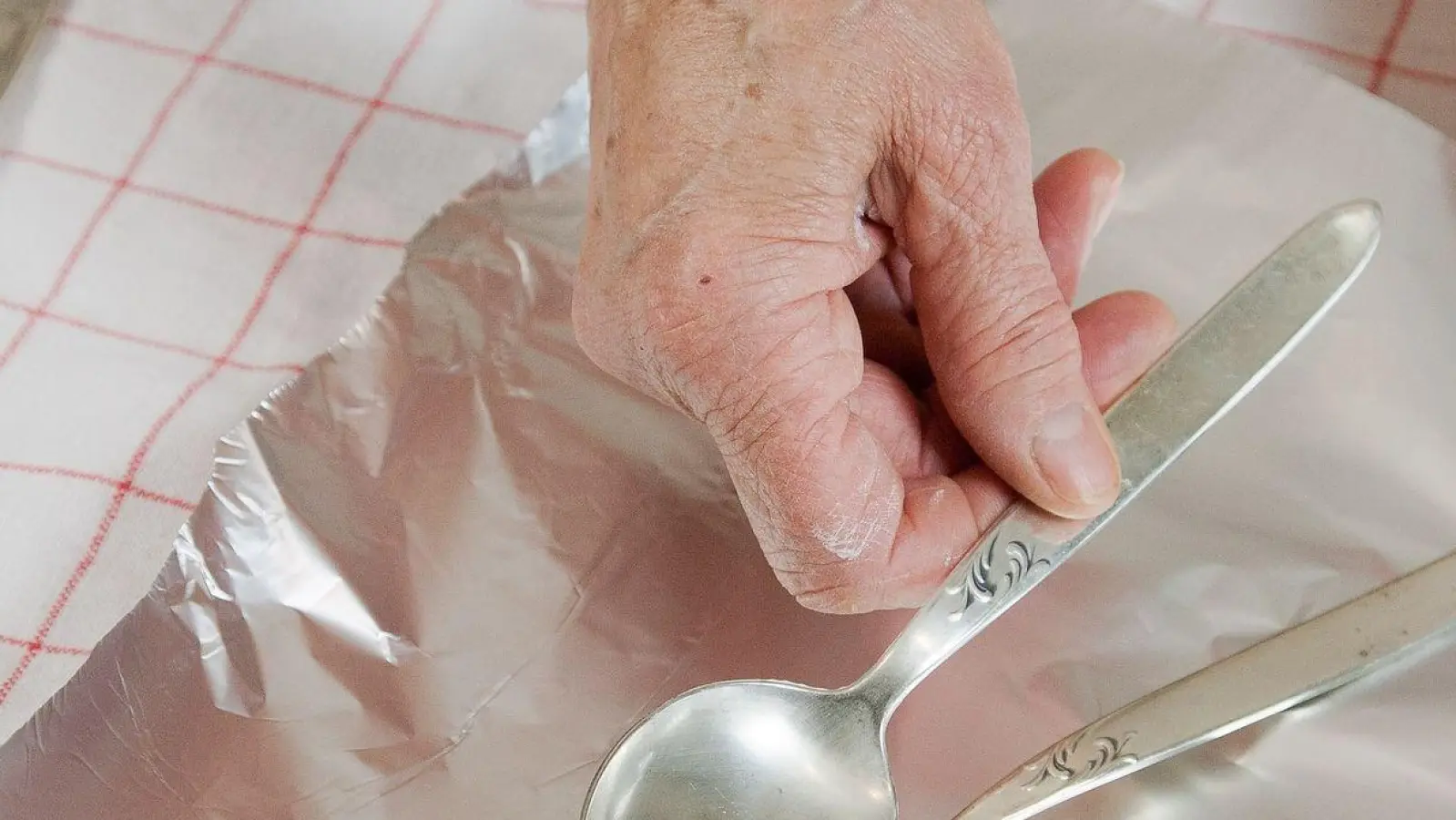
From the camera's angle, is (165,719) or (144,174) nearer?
(165,719)

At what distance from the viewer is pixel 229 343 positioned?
24.5 inches

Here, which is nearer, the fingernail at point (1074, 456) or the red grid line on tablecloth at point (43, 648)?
the fingernail at point (1074, 456)

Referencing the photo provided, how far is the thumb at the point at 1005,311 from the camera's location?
1.32 feet

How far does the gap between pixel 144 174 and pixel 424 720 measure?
16.2 inches

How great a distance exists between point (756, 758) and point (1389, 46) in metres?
0.53

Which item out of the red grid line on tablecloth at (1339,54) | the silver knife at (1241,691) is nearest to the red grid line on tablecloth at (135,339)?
the silver knife at (1241,691)

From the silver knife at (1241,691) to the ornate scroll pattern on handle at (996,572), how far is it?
0.06m

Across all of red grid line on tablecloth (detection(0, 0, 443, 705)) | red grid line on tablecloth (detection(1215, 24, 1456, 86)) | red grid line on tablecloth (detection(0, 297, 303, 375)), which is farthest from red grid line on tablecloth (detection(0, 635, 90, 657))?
red grid line on tablecloth (detection(1215, 24, 1456, 86))

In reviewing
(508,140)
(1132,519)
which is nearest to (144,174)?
(508,140)

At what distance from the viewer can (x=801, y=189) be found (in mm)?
384

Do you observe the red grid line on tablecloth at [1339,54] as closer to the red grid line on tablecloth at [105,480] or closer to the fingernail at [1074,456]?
the fingernail at [1074,456]

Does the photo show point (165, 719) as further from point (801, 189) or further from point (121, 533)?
point (801, 189)

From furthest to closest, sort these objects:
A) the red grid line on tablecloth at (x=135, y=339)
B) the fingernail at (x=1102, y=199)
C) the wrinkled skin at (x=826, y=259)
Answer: the red grid line on tablecloth at (x=135, y=339), the fingernail at (x=1102, y=199), the wrinkled skin at (x=826, y=259)

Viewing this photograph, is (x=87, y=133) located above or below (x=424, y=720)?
above
